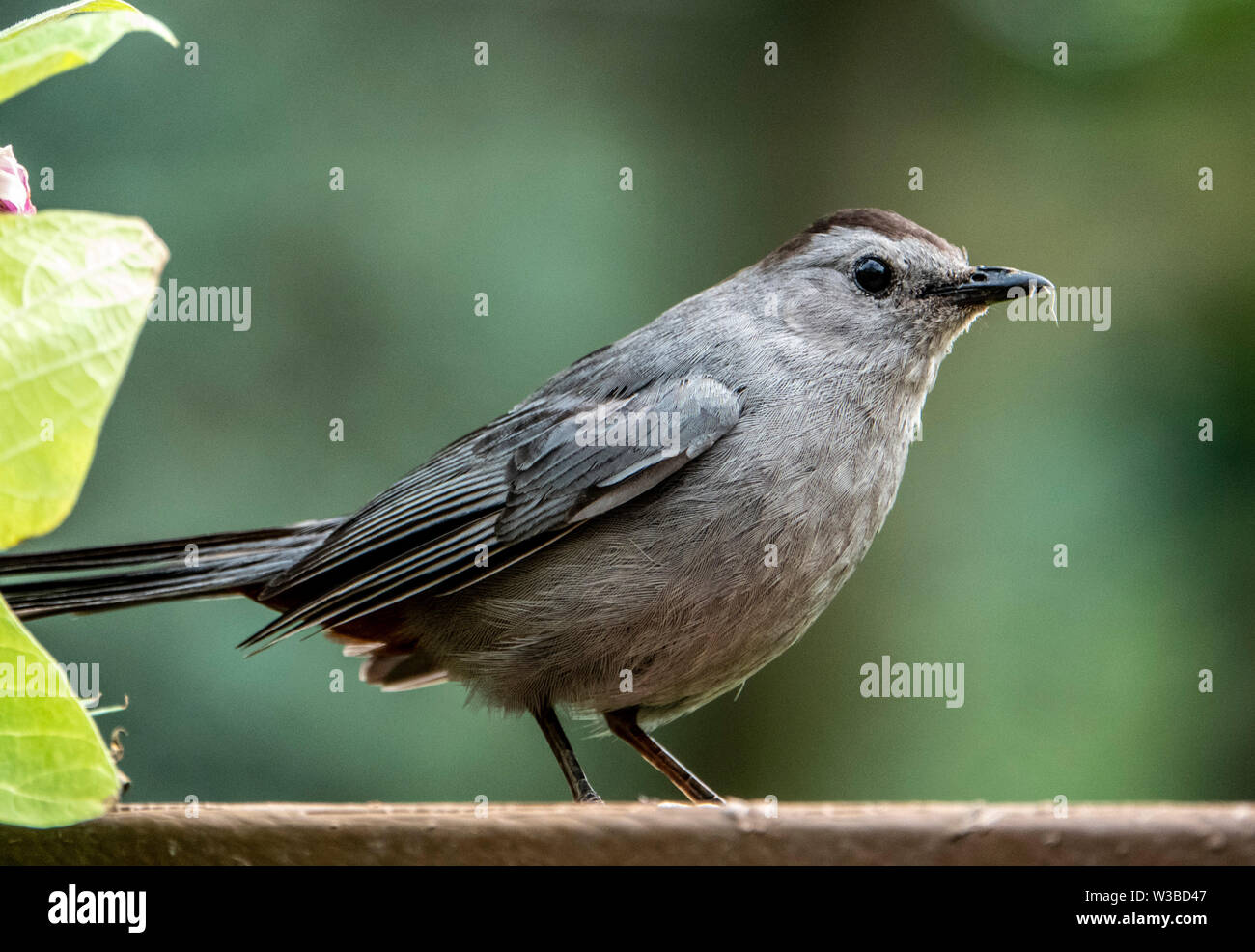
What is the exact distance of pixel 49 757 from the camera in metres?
0.80

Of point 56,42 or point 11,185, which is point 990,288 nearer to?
point 11,185

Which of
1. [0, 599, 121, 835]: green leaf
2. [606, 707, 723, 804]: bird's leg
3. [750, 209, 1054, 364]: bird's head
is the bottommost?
[606, 707, 723, 804]: bird's leg

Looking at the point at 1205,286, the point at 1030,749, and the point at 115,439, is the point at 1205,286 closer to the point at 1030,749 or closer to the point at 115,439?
the point at 1030,749

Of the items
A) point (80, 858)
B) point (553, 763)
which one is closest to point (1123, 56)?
point (553, 763)

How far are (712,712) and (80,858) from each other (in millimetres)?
3654

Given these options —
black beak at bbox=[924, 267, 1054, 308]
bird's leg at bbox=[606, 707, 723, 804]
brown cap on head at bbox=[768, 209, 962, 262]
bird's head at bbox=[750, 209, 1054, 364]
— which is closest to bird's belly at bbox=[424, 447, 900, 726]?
bird's leg at bbox=[606, 707, 723, 804]

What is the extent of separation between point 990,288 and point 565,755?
4.42ft

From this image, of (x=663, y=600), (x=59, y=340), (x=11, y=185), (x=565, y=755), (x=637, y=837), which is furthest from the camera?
(x=565, y=755)

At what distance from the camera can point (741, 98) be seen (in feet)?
16.5

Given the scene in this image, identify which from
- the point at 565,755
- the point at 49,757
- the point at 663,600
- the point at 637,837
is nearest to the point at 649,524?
the point at 663,600

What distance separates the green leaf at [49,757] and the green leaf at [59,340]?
102mm

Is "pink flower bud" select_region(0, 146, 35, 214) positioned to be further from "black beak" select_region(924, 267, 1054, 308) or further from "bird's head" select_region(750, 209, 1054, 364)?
"black beak" select_region(924, 267, 1054, 308)

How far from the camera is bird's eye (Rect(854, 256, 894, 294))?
108 inches

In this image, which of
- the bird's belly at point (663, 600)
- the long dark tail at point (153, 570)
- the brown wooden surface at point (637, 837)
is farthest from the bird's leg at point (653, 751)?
the brown wooden surface at point (637, 837)
